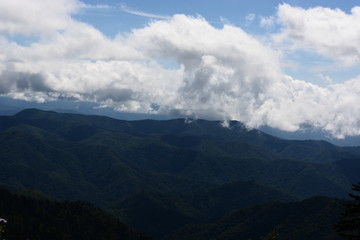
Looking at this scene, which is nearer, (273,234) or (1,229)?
(1,229)

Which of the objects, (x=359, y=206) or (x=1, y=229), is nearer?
(x=1, y=229)

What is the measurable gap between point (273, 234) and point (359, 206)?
24.2 ft

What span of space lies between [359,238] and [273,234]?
7150mm

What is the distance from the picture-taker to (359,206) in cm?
3294

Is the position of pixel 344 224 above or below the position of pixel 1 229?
above

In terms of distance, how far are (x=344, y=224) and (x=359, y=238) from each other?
6.70 ft

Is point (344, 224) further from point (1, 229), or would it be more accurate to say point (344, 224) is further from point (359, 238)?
point (1, 229)

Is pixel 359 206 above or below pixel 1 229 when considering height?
above

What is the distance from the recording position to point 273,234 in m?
33.8

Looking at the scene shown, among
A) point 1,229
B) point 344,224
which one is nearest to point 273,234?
point 344,224

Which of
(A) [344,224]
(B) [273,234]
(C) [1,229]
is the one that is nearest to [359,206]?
(A) [344,224]

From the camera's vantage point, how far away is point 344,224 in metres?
33.0

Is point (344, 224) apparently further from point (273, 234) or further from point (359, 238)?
point (273, 234)

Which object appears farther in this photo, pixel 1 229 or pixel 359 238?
pixel 359 238
